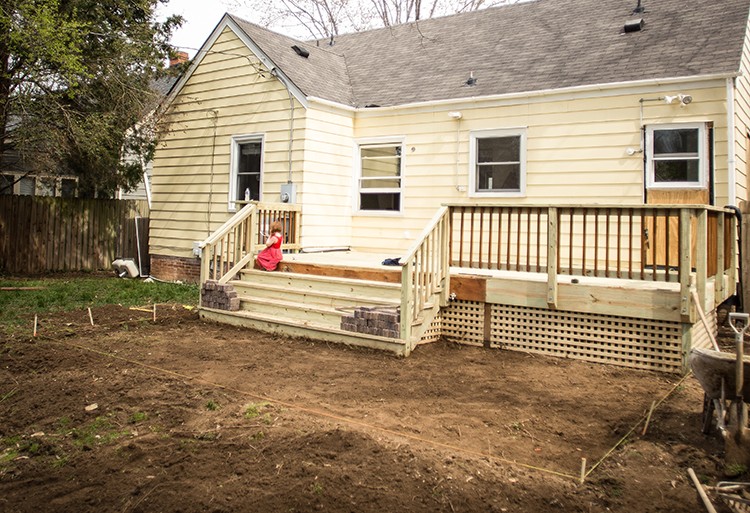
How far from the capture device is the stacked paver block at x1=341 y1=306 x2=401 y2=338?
670cm

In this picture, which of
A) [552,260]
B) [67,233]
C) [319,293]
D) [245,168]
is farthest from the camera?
[67,233]

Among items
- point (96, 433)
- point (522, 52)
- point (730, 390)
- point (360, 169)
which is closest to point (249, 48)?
point (360, 169)

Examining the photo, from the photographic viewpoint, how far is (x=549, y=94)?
31.9ft

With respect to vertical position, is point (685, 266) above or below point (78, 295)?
above

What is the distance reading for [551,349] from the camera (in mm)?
6688

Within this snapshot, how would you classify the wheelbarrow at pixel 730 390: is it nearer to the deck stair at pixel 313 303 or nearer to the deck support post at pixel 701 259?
the deck support post at pixel 701 259

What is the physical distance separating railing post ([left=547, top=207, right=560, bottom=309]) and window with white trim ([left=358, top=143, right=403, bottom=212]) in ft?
16.3

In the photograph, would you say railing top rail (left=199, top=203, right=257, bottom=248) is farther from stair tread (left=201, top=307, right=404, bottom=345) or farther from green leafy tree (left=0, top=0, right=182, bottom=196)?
green leafy tree (left=0, top=0, right=182, bottom=196)

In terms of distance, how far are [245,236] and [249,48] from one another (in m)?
4.75

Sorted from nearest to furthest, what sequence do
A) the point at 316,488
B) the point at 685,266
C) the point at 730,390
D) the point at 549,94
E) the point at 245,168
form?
1. the point at 316,488
2. the point at 730,390
3. the point at 685,266
4. the point at 549,94
5. the point at 245,168

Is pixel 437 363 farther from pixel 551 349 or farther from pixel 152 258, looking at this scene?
pixel 152 258

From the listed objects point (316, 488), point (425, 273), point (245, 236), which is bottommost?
point (316, 488)

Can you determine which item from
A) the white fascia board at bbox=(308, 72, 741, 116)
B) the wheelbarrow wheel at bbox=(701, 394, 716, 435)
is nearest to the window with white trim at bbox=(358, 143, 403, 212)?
the white fascia board at bbox=(308, 72, 741, 116)

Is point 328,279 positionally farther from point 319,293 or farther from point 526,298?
point 526,298
